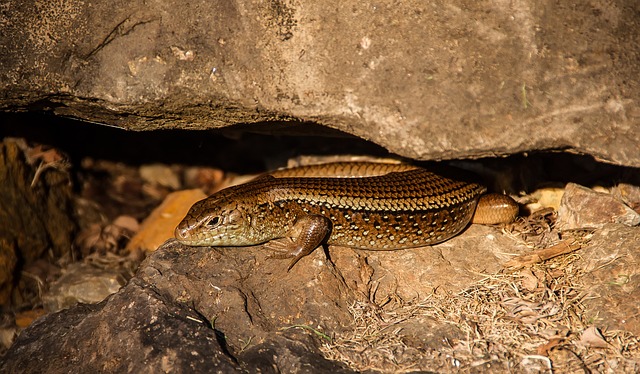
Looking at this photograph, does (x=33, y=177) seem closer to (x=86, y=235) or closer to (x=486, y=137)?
(x=86, y=235)

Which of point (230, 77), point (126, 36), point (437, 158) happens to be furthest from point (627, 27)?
point (126, 36)

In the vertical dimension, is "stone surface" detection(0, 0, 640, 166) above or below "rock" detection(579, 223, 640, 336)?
above

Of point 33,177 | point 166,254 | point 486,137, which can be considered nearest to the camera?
point 486,137

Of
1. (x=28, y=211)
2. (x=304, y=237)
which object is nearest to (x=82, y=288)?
(x=28, y=211)

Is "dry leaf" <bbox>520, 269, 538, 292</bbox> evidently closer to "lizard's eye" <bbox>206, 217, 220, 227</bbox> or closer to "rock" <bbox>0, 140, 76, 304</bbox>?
"lizard's eye" <bbox>206, 217, 220, 227</bbox>

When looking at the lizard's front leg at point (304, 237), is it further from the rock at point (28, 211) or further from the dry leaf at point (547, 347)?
the rock at point (28, 211)

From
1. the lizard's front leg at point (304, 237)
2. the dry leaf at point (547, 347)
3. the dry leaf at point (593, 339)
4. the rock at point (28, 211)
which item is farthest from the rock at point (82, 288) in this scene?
the dry leaf at point (593, 339)

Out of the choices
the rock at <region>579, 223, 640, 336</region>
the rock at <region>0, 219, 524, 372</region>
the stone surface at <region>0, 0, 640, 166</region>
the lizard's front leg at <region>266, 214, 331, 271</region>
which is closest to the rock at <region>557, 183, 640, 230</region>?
the rock at <region>579, 223, 640, 336</region>
